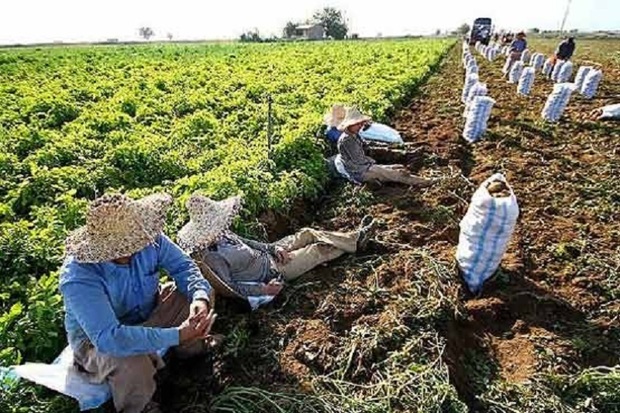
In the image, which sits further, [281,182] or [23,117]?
[23,117]

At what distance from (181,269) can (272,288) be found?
0.92 metres

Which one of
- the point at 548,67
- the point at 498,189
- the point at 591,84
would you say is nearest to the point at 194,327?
the point at 498,189

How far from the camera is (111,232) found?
270 cm

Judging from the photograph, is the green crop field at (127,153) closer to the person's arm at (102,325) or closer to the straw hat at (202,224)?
the person's arm at (102,325)

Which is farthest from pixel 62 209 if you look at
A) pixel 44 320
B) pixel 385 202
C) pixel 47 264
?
pixel 385 202

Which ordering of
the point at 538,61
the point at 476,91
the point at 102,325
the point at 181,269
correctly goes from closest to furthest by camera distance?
the point at 102,325, the point at 181,269, the point at 476,91, the point at 538,61

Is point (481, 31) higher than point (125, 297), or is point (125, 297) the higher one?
point (125, 297)

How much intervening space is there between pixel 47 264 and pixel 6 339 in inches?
44.7

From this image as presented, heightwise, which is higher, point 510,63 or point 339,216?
point 339,216

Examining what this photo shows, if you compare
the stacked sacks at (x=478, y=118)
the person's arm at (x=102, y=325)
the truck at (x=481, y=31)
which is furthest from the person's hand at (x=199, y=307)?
the truck at (x=481, y=31)

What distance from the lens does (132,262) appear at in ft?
9.63

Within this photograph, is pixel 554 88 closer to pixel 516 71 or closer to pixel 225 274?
pixel 516 71

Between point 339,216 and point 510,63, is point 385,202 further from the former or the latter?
point 510,63

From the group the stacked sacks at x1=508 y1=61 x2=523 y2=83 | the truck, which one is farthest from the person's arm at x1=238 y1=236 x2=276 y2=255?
the truck
